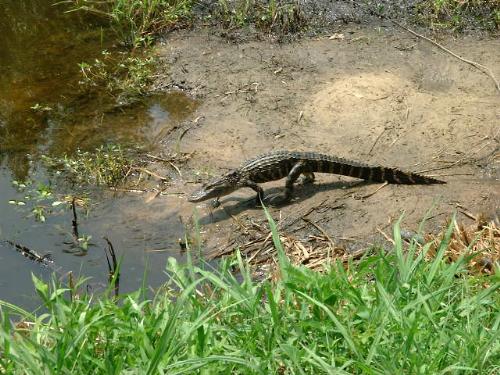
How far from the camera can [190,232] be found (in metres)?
7.06

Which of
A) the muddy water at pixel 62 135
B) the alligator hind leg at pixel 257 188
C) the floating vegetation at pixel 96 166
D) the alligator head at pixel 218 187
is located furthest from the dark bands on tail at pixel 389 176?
the floating vegetation at pixel 96 166

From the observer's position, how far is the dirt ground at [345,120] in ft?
22.6

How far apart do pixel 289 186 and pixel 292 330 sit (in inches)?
127

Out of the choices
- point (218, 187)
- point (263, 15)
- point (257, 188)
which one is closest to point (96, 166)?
point (218, 187)

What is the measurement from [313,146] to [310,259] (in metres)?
1.87

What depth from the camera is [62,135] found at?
331 inches

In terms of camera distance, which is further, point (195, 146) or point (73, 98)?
point (73, 98)

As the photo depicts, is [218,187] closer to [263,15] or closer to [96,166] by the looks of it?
[96,166]

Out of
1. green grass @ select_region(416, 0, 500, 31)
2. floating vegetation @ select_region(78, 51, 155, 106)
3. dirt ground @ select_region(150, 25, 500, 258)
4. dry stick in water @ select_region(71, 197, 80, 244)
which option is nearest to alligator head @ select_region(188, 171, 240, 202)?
dirt ground @ select_region(150, 25, 500, 258)

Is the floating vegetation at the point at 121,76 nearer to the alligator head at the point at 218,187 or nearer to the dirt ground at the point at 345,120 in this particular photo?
the dirt ground at the point at 345,120

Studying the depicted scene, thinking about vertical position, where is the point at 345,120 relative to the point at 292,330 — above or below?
below

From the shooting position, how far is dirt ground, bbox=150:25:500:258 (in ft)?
22.6

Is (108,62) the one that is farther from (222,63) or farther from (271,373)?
(271,373)

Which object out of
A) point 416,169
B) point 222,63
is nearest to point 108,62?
point 222,63
